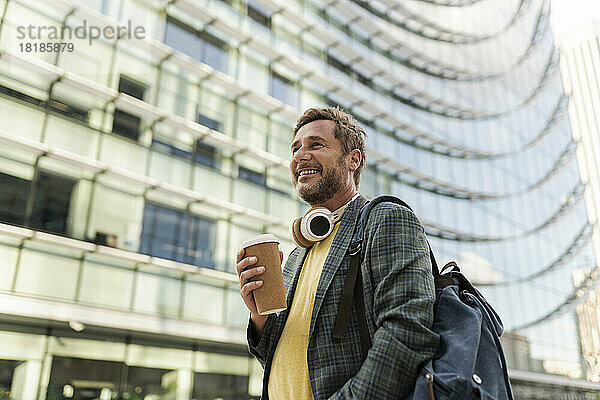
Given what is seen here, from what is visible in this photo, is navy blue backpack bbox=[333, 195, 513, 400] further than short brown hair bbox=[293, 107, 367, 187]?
No

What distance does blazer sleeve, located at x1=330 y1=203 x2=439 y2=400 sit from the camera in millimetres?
1721

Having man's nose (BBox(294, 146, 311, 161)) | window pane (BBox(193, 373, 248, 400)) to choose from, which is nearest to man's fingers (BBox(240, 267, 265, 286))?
man's nose (BBox(294, 146, 311, 161))

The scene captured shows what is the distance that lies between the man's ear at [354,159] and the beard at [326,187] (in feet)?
0.32

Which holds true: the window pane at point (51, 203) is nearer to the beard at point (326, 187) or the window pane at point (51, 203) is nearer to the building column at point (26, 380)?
the building column at point (26, 380)

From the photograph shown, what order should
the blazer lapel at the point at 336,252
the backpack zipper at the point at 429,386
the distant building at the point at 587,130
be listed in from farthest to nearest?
the distant building at the point at 587,130 < the blazer lapel at the point at 336,252 < the backpack zipper at the point at 429,386

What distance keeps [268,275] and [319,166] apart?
620 millimetres

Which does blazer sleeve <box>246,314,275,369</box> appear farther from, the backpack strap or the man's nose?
the man's nose

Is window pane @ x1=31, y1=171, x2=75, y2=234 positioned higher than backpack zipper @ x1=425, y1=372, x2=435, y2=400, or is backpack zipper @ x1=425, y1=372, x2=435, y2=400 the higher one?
window pane @ x1=31, y1=171, x2=75, y2=234

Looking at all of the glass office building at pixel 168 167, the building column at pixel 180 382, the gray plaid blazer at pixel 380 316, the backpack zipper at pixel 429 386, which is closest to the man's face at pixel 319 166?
the gray plaid blazer at pixel 380 316

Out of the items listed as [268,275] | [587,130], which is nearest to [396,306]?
[268,275]

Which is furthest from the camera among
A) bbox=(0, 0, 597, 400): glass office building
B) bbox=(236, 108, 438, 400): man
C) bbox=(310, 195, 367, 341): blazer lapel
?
bbox=(0, 0, 597, 400): glass office building

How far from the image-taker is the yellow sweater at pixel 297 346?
81.1 inches

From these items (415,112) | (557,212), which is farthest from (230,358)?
(557,212)

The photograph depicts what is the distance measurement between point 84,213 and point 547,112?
34.3 meters
